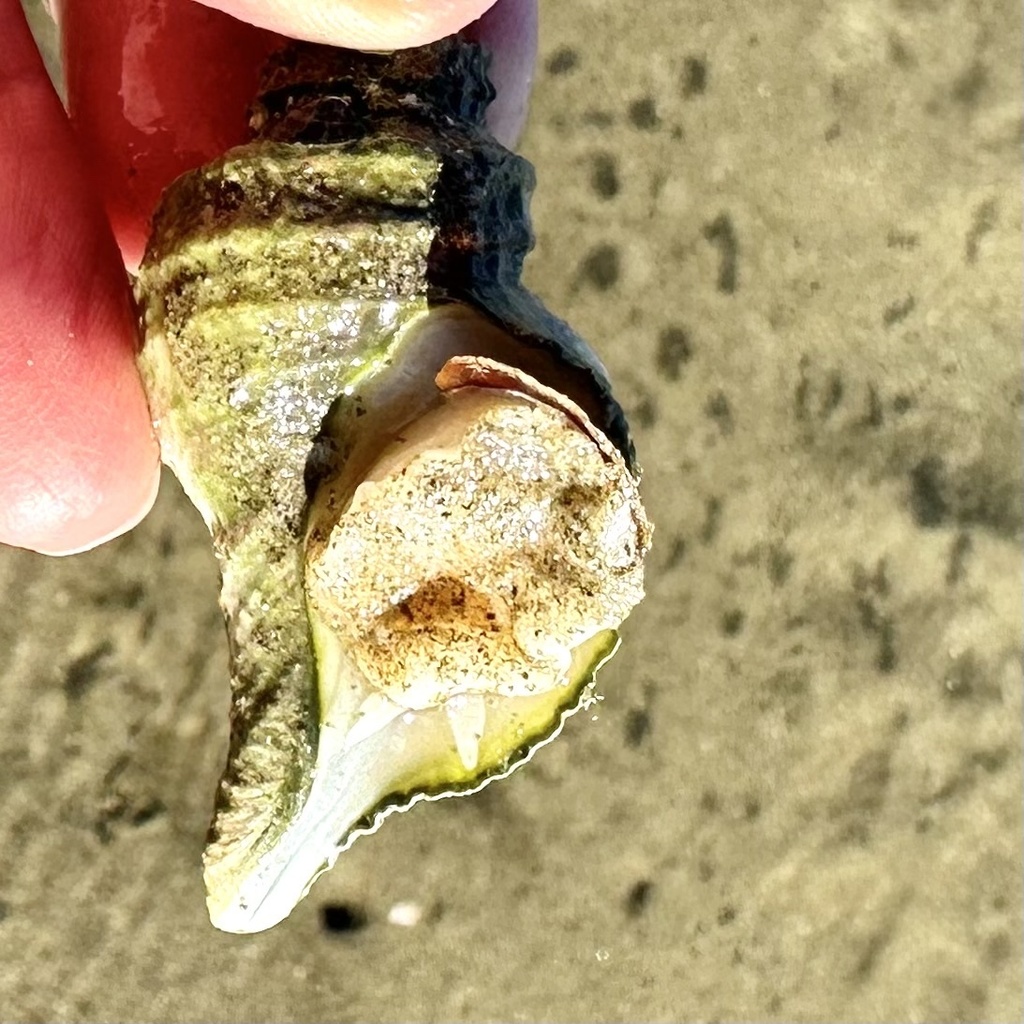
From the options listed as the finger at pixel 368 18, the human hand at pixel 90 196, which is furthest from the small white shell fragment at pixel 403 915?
the finger at pixel 368 18

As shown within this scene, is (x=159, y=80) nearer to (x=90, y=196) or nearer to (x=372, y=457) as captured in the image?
(x=90, y=196)

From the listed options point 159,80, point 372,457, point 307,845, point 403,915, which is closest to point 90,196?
point 159,80

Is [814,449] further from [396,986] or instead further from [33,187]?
[33,187]

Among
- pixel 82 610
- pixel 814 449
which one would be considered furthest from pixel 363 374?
pixel 814 449

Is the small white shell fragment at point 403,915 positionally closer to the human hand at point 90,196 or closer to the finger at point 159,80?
the human hand at point 90,196

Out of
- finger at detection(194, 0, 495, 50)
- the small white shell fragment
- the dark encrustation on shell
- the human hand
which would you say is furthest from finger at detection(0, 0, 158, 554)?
the small white shell fragment

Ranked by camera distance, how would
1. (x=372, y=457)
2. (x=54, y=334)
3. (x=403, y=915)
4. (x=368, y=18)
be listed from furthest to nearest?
(x=403, y=915) < (x=54, y=334) < (x=372, y=457) < (x=368, y=18)
